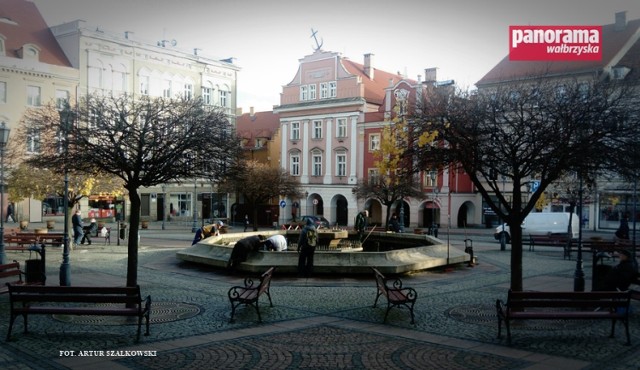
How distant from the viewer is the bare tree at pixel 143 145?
13.2 m

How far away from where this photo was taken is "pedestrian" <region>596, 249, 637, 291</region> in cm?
1204

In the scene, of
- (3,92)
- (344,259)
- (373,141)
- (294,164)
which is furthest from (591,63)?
(3,92)

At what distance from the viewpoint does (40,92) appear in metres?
48.1

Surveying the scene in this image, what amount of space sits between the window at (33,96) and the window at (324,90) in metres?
26.5

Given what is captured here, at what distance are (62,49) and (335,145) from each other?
26484mm

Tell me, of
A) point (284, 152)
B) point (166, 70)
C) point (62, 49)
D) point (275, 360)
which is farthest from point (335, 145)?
point (275, 360)

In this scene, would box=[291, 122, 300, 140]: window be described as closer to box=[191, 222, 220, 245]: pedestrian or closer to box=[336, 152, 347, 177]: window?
box=[336, 152, 347, 177]: window

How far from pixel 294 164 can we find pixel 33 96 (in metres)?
26.5

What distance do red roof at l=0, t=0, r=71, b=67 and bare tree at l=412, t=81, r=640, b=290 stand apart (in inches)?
1692

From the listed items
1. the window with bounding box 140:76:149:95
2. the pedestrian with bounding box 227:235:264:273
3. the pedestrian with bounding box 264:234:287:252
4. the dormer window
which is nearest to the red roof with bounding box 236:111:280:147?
the window with bounding box 140:76:149:95

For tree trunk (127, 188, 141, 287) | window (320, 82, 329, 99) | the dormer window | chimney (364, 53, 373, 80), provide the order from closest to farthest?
tree trunk (127, 188, 141, 287) → the dormer window → window (320, 82, 329, 99) → chimney (364, 53, 373, 80)

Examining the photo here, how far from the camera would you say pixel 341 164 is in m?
60.2

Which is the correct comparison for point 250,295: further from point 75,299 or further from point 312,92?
point 312,92

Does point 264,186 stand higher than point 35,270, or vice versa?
point 264,186
